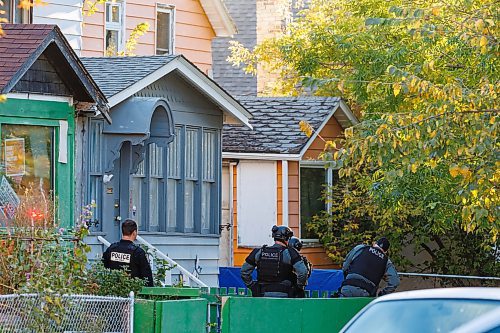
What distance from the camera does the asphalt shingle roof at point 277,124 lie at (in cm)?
2497

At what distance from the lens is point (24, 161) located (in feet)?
54.2

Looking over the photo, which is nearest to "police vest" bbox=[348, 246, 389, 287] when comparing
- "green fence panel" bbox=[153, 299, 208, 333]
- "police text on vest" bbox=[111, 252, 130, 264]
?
"police text on vest" bbox=[111, 252, 130, 264]

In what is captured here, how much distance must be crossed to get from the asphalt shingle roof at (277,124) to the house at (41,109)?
790 centimetres

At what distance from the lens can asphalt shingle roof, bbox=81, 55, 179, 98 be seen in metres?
18.8

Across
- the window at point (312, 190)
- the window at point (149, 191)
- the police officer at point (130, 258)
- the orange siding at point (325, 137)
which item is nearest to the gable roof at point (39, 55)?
the police officer at point (130, 258)

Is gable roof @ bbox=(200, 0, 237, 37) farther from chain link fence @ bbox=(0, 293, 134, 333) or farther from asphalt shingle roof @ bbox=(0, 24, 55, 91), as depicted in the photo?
chain link fence @ bbox=(0, 293, 134, 333)

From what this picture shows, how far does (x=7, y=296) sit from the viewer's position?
11781 millimetres

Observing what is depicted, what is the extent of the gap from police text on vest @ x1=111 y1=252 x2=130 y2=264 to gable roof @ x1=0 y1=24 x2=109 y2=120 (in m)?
2.53

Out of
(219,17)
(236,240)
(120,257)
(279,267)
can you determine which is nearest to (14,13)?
(219,17)

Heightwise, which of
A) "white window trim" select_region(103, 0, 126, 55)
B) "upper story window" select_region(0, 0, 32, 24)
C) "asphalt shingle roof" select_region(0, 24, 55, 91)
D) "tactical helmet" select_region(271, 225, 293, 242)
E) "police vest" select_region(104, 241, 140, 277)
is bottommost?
"police vest" select_region(104, 241, 140, 277)

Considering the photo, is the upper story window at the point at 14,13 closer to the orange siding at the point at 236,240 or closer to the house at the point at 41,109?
the house at the point at 41,109

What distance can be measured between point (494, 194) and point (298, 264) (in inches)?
142

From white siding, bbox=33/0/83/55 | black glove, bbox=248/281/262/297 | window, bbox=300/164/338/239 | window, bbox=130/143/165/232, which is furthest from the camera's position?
window, bbox=300/164/338/239

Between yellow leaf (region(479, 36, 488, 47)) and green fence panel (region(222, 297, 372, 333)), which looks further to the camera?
green fence panel (region(222, 297, 372, 333))
